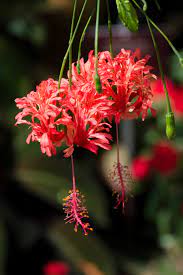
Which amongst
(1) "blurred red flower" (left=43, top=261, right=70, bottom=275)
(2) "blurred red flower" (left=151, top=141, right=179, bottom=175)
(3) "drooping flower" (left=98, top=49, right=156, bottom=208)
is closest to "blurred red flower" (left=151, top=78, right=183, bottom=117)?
(2) "blurred red flower" (left=151, top=141, right=179, bottom=175)

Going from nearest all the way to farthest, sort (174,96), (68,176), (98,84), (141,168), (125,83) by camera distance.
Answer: (98,84)
(125,83)
(174,96)
(141,168)
(68,176)

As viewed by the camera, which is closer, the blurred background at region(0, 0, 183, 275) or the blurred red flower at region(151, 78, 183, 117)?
the blurred red flower at region(151, 78, 183, 117)

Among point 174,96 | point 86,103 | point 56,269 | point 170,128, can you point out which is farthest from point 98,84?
point 56,269

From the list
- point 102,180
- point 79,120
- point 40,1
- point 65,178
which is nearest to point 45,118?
point 79,120

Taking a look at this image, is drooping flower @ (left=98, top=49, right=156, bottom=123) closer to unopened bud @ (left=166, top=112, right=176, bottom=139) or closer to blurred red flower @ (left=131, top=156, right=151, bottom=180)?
unopened bud @ (left=166, top=112, right=176, bottom=139)

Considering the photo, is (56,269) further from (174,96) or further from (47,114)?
(47,114)
